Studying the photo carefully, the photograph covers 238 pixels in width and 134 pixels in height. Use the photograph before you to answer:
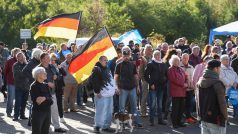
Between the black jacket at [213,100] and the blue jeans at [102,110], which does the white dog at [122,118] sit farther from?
the black jacket at [213,100]

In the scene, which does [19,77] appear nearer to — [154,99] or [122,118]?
[122,118]

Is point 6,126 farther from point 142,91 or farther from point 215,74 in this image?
point 215,74

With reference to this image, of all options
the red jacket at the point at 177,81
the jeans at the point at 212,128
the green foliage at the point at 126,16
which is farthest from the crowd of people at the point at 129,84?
the green foliage at the point at 126,16

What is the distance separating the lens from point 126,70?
11172 mm

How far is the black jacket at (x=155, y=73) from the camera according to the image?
11547 millimetres

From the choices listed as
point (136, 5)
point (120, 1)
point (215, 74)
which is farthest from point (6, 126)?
point (120, 1)

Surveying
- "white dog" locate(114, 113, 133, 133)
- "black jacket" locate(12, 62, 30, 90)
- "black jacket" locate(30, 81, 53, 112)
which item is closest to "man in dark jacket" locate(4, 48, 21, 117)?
"black jacket" locate(12, 62, 30, 90)

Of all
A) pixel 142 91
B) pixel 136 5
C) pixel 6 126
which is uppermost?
pixel 136 5

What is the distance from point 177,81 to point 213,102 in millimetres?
3704

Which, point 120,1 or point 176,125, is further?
point 120,1

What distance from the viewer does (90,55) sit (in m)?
11.0

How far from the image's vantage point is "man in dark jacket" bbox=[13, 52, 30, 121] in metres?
12.2

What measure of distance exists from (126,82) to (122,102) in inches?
18.9

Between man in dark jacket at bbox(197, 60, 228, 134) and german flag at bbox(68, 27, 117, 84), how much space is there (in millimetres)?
3616
